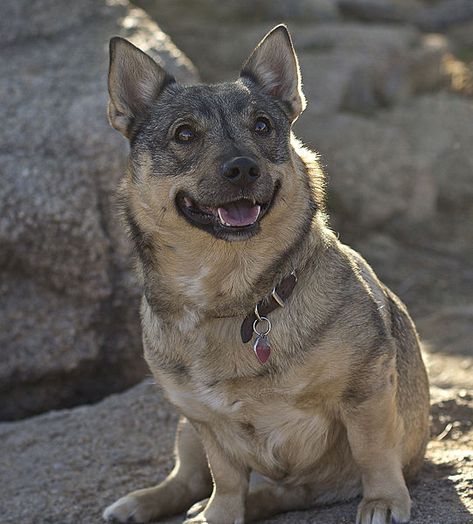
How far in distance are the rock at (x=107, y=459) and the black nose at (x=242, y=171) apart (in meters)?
1.65

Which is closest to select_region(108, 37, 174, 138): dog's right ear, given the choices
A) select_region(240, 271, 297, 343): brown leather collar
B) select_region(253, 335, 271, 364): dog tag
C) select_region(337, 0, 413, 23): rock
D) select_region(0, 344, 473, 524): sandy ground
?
select_region(240, 271, 297, 343): brown leather collar

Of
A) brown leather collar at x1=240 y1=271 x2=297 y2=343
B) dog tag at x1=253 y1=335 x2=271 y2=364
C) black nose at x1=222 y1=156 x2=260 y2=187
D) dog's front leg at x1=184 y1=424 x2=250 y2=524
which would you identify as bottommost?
dog's front leg at x1=184 y1=424 x2=250 y2=524

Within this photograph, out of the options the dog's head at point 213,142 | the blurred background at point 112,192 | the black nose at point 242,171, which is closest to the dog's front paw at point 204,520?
the blurred background at point 112,192

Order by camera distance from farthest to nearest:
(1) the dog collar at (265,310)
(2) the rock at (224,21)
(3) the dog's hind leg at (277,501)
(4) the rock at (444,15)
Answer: (4) the rock at (444,15) < (2) the rock at (224,21) < (3) the dog's hind leg at (277,501) < (1) the dog collar at (265,310)

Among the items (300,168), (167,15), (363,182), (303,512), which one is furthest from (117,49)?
(167,15)

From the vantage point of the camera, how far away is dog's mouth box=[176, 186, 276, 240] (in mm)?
4453

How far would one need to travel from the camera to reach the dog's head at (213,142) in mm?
4523

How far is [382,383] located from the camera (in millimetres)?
4602

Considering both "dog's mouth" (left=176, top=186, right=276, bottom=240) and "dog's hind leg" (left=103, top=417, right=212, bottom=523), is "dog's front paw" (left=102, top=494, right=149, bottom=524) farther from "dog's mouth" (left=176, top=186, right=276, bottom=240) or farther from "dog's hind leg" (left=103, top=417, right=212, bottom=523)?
"dog's mouth" (left=176, top=186, right=276, bottom=240)

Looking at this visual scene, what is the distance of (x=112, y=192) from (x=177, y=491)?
2.42m

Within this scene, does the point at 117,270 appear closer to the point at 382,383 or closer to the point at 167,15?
the point at 382,383

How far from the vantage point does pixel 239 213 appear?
456 centimetres

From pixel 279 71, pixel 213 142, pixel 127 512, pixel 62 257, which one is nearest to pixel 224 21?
pixel 62 257

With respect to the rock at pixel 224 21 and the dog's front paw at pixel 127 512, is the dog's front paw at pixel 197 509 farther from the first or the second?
the rock at pixel 224 21
